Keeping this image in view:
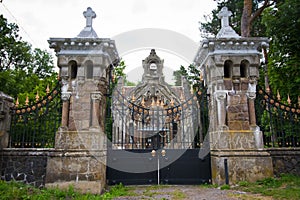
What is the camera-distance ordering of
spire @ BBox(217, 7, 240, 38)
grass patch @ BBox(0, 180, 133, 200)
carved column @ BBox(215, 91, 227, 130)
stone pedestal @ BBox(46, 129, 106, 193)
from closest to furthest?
grass patch @ BBox(0, 180, 133, 200) < stone pedestal @ BBox(46, 129, 106, 193) < carved column @ BBox(215, 91, 227, 130) < spire @ BBox(217, 7, 240, 38)

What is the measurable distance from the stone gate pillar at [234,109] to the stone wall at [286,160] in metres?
0.33

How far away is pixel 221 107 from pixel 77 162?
3413 millimetres

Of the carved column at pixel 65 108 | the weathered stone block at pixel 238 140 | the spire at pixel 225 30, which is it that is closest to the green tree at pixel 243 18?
the spire at pixel 225 30

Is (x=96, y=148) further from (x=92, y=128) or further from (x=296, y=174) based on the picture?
(x=296, y=174)

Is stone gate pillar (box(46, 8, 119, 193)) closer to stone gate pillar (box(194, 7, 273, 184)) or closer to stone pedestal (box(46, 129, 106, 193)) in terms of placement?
stone pedestal (box(46, 129, 106, 193))

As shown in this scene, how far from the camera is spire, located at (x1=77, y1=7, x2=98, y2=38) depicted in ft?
18.9

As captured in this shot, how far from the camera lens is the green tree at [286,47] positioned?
26.7 ft

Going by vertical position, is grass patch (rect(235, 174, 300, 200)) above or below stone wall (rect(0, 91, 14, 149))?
below

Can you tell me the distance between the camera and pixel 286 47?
8633 millimetres

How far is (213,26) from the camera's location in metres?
14.1

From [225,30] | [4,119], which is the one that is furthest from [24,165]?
[225,30]

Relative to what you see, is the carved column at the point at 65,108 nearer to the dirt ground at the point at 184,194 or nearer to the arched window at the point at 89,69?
the arched window at the point at 89,69

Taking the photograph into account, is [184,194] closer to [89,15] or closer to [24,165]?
[24,165]

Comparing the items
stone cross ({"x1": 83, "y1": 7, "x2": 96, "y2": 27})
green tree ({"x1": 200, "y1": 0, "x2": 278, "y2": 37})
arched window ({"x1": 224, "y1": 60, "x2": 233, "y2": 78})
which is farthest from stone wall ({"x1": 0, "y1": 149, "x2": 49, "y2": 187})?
green tree ({"x1": 200, "y1": 0, "x2": 278, "y2": 37})
